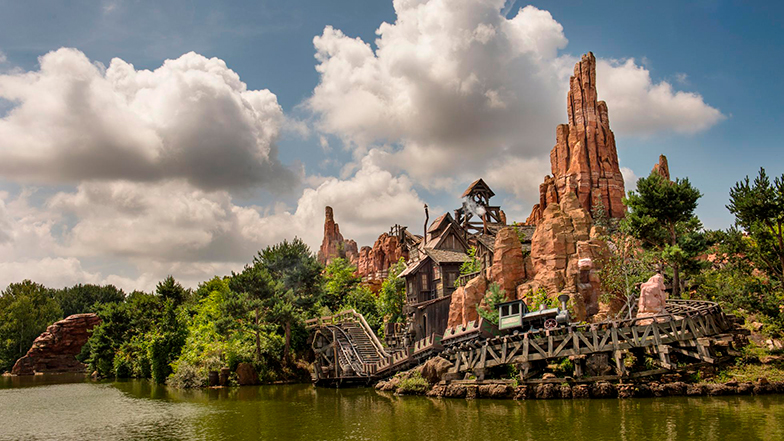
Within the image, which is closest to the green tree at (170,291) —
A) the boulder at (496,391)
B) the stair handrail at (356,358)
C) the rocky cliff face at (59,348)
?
the rocky cliff face at (59,348)

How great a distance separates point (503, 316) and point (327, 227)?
16426cm

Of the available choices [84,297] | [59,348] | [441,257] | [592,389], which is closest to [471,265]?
[441,257]

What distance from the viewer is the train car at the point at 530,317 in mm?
29372

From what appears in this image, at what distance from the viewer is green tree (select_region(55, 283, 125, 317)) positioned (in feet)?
358

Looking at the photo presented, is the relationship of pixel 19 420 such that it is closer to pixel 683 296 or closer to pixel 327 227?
pixel 683 296

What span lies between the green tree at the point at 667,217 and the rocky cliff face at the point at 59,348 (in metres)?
74.5

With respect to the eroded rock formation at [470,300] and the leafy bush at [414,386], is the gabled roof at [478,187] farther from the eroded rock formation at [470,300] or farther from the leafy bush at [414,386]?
the leafy bush at [414,386]

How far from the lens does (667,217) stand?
120 feet

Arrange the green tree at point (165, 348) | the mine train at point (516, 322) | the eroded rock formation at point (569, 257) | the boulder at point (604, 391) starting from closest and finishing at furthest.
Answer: the boulder at point (604, 391)
the mine train at point (516, 322)
the eroded rock formation at point (569, 257)
the green tree at point (165, 348)

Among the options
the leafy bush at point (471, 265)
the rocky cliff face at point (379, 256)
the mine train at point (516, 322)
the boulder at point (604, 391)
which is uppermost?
the rocky cliff face at point (379, 256)

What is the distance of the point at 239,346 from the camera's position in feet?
154

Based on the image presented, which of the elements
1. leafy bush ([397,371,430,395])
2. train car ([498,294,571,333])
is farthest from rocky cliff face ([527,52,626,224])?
leafy bush ([397,371,430,395])

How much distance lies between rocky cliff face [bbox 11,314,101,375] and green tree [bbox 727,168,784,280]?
80463 mm

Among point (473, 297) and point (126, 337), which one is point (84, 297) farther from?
point (473, 297)
